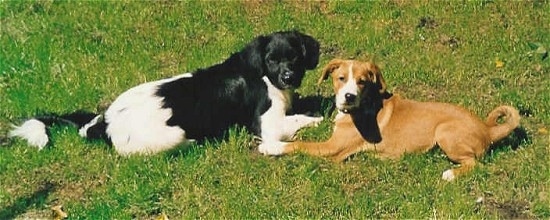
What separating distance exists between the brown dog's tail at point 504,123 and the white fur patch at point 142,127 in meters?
2.48

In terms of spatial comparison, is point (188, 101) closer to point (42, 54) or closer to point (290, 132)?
point (290, 132)

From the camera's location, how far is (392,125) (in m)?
6.93

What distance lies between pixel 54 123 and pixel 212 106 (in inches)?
54.2

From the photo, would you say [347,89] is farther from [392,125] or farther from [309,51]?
[309,51]

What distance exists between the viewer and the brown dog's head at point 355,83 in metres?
Result: 6.82

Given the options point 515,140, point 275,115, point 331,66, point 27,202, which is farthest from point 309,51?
point 27,202

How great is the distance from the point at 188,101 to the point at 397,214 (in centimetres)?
209

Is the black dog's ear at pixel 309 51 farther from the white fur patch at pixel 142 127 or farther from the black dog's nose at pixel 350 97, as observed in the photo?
the white fur patch at pixel 142 127

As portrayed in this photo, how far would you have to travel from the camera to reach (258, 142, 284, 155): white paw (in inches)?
276

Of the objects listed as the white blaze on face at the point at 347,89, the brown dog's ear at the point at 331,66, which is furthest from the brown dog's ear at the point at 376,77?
the brown dog's ear at the point at 331,66

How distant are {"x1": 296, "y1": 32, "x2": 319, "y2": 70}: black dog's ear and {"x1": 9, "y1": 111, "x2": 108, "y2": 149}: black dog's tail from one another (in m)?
1.83

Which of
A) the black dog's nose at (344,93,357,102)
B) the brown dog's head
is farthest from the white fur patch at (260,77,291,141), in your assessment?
the black dog's nose at (344,93,357,102)

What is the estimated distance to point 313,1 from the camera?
34.1ft

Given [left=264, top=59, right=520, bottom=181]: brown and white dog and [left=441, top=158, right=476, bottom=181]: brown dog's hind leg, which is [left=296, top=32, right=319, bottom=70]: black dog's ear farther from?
[left=441, top=158, right=476, bottom=181]: brown dog's hind leg
